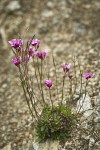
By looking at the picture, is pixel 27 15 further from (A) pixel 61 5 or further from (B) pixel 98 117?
(B) pixel 98 117

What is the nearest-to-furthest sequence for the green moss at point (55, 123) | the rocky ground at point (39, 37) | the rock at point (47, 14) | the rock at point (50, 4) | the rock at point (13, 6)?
the green moss at point (55, 123) → the rocky ground at point (39, 37) → the rock at point (47, 14) → the rock at point (50, 4) → the rock at point (13, 6)

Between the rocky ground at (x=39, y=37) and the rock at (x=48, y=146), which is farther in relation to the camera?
the rocky ground at (x=39, y=37)

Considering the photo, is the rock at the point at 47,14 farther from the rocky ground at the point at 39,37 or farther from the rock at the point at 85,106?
the rock at the point at 85,106

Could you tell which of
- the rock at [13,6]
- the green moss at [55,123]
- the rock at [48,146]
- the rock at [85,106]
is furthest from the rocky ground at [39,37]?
the green moss at [55,123]

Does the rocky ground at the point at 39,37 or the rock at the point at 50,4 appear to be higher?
the rock at the point at 50,4

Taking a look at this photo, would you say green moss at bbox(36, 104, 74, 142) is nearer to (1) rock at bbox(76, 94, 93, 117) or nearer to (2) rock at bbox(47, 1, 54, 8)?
(1) rock at bbox(76, 94, 93, 117)

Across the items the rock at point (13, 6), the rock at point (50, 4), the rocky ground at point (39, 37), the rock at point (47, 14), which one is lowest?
the rocky ground at point (39, 37)

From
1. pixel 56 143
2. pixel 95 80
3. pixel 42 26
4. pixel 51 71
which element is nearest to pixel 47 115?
pixel 56 143

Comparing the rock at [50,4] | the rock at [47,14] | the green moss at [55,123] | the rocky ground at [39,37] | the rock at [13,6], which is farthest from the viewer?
the rock at [13,6]
